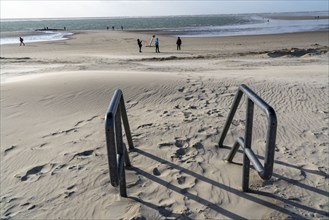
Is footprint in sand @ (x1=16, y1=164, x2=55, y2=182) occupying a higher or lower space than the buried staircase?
lower

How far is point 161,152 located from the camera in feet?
15.1

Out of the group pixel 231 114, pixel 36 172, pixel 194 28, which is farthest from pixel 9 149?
pixel 194 28

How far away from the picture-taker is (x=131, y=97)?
7.20 m

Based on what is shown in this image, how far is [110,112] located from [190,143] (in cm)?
234

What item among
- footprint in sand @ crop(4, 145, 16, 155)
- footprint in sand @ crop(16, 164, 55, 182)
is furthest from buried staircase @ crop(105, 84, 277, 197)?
footprint in sand @ crop(4, 145, 16, 155)

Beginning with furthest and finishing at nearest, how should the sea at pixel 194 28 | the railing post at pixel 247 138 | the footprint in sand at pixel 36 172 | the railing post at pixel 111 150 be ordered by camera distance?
the sea at pixel 194 28 < the footprint in sand at pixel 36 172 < the railing post at pixel 247 138 < the railing post at pixel 111 150

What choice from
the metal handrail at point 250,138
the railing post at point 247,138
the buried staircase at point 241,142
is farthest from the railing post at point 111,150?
the railing post at point 247,138

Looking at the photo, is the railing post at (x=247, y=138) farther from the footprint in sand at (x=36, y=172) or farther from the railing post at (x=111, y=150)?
the footprint in sand at (x=36, y=172)

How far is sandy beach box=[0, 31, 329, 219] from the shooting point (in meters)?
3.42

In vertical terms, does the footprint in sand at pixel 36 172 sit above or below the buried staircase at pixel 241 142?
below

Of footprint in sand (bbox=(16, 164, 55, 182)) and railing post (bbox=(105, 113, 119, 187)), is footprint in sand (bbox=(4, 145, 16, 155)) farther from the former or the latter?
railing post (bbox=(105, 113, 119, 187))

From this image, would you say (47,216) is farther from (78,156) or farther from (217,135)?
(217,135)

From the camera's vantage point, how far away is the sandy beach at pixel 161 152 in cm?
342

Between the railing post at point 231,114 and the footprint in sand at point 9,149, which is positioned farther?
the footprint in sand at point 9,149
